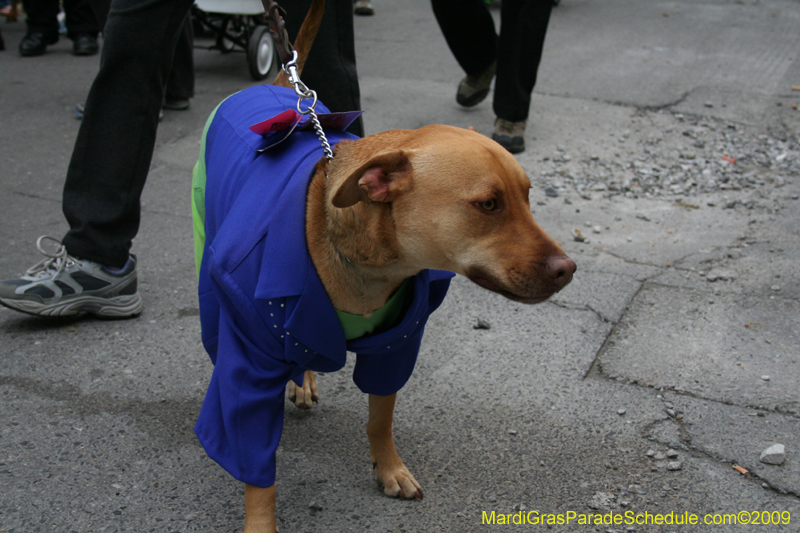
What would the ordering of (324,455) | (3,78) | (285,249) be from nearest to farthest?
(285,249), (324,455), (3,78)

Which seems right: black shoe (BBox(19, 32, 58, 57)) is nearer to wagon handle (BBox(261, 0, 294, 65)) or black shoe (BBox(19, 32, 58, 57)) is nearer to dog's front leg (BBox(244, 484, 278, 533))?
wagon handle (BBox(261, 0, 294, 65))

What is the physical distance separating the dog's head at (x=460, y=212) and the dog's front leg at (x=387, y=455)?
590 mm

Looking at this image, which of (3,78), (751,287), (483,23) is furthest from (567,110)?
(3,78)

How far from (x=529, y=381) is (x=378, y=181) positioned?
50.7 inches

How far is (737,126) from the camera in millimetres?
5383

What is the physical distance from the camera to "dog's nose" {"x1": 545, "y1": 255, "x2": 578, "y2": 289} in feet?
5.44

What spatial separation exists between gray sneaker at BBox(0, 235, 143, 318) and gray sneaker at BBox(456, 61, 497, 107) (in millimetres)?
3295

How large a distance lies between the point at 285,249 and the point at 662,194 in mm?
3290

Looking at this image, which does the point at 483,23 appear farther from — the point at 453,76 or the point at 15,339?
the point at 15,339

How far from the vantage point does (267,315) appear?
5.64 ft

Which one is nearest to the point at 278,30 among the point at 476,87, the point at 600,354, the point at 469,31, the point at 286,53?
the point at 286,53

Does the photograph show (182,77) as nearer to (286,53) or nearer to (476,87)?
(476,87)

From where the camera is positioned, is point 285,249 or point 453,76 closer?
point 285,249

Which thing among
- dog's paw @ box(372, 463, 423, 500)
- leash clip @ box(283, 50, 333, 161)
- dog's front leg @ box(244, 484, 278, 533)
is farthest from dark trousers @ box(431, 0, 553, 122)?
dog's front leg @ box(244, 484, 278, 533)
